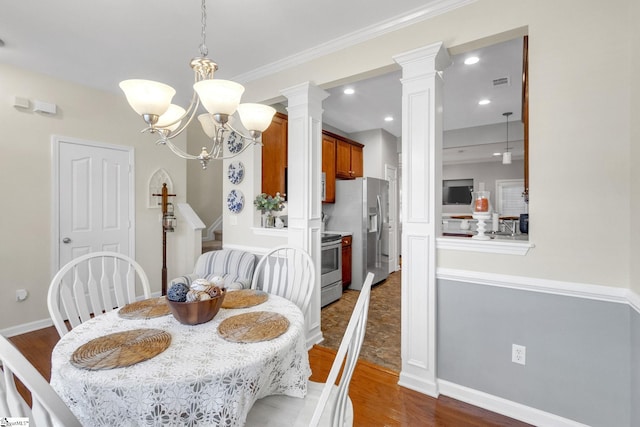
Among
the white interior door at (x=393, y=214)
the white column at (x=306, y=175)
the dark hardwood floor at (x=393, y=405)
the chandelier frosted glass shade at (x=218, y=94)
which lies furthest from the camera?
the white interior door at (x=393, y=214)

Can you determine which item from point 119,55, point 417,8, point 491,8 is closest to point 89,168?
point 119,55

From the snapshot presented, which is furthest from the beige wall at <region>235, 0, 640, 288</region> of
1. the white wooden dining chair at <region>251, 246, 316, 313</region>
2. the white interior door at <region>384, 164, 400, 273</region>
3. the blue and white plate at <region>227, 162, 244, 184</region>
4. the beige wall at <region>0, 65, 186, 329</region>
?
the beige wall at <region>0, 65, 186, 329</region>

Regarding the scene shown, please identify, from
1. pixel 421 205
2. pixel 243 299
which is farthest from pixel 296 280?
pixel 421 205

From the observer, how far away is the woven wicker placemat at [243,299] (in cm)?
171

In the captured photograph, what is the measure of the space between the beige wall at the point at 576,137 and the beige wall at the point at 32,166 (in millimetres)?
3995

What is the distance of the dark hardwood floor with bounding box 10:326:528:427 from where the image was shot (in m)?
1.83

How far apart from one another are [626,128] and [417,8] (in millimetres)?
1473

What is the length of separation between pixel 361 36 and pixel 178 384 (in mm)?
2598

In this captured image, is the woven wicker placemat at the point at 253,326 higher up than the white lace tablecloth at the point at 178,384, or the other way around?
the woven wicker placemat at the point at 253,326

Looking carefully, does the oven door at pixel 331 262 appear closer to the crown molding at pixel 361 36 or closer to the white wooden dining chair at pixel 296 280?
the white wooden dining chair at pixel 296 280

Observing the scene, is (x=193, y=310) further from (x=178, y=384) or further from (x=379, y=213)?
(x=379, y=213)

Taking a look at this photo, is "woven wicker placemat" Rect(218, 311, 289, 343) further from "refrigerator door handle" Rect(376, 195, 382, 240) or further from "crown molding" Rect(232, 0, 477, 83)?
"refrigerator door handle" Rect(376, 195, 382, 240)

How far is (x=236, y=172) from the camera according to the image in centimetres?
327

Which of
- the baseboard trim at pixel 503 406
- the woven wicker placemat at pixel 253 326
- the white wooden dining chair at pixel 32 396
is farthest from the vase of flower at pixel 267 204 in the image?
the white wooden dining chair at pixel 32 396
